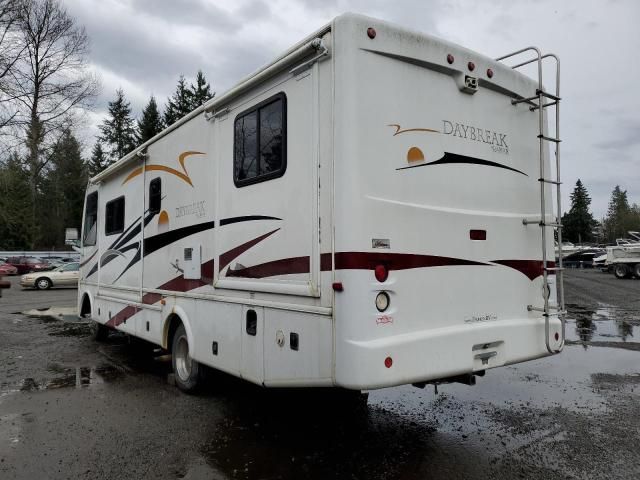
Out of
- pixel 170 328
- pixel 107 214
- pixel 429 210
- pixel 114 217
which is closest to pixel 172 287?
pixel 170 328

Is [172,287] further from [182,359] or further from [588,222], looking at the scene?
[588,222]

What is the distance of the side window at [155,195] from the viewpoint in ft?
21.4

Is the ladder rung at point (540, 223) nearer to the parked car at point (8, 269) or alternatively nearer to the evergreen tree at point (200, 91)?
the parked car at point (8, 269)

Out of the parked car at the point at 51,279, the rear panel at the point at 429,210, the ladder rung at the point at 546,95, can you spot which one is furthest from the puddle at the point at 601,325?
the parked car at the point at 51,279

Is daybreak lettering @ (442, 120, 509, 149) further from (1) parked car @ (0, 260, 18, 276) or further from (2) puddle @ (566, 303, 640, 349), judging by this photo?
(1) parked car @ (0, 260, 18, 276)

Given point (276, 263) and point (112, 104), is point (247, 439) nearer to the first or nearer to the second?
point (276, 263)

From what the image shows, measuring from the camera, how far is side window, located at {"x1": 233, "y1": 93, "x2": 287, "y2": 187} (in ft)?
14.1

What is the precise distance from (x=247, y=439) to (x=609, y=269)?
35.2 metres

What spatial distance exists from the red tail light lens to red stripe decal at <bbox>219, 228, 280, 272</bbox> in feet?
3.38

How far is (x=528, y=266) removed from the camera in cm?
471

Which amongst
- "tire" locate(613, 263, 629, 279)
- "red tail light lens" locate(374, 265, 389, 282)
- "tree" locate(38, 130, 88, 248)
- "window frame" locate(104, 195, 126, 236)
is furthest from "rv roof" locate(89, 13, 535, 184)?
"tree" locate(38, 130, 88, 248)

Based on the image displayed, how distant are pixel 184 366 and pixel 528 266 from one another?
3.96m

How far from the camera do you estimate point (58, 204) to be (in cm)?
5288

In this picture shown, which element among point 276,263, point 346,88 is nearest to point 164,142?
point 276,263
